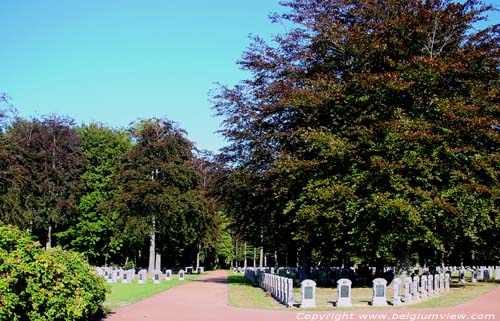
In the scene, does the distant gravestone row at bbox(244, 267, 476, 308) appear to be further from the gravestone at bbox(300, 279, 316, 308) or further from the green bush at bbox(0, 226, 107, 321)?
the green bush at bbox(0, 226, 107, 321)

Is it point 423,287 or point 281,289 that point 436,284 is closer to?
point 423,287

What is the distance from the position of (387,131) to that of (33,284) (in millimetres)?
17712

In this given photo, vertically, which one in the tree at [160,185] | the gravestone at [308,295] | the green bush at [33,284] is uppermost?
the tree at [160,185]

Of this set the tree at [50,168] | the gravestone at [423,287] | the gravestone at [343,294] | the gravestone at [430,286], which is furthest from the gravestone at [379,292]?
the tree at [50,168]

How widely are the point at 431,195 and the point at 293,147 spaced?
9083 millimetres

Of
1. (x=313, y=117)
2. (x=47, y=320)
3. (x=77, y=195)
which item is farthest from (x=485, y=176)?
(x=77, y=195)

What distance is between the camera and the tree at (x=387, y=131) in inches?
970

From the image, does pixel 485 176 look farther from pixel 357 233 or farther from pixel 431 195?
pixel 357 233

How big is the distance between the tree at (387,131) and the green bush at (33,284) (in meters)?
14.7

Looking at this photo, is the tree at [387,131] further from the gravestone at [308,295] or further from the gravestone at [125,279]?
the gravestone at [125,279]

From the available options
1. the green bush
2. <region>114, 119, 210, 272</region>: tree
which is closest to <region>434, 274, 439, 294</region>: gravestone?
the green bush

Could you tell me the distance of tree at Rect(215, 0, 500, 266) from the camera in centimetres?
2464

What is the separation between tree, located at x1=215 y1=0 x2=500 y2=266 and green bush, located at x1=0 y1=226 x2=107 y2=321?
1471cm

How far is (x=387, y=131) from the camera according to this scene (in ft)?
81.7
